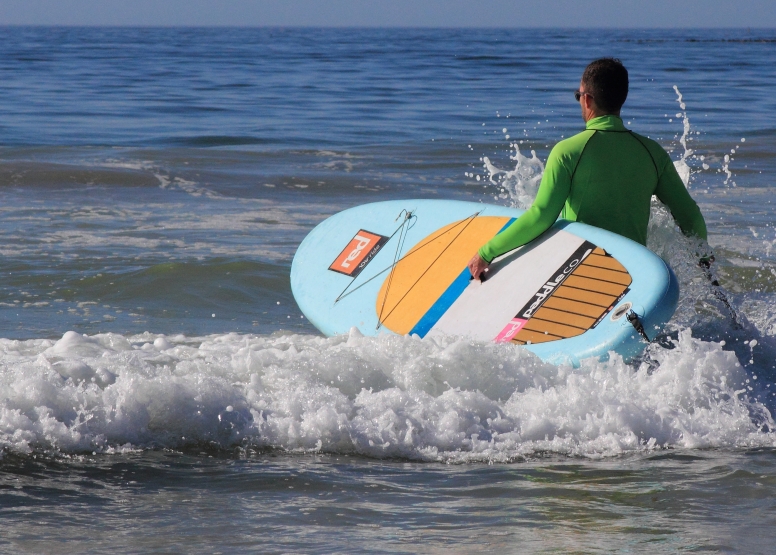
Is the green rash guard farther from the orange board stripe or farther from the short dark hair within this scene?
the orange board stripe

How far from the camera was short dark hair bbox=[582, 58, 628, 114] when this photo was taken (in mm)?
3924

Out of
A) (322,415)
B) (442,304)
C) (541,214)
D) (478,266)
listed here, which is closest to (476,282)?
(478,266)

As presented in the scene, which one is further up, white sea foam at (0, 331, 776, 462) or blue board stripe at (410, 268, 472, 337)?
blue board stripe at (410, 268, 472, 337)

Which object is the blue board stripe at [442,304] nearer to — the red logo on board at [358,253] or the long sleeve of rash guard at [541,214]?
the long sleeve of rash guard at [541,214]

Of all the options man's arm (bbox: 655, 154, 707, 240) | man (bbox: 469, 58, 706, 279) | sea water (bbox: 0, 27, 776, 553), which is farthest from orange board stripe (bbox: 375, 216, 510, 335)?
man's arm (bbox: 655, 154, 707, 240)

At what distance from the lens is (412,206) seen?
5.28 metres

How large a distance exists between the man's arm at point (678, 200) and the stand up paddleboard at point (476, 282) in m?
0.30

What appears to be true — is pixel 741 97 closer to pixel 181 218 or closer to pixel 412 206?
pixel 181 218

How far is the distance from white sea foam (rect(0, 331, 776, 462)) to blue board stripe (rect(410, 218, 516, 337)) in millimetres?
332

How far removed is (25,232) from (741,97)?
16.2m

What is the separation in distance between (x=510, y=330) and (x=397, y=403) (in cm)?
71

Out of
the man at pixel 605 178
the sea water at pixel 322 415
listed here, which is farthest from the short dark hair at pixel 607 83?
the sea water at pixel 322 415

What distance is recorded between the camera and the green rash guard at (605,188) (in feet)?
13.1

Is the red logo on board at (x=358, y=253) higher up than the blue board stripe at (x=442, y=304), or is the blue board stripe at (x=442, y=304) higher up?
the red logo on board at (x=358, y=253)
